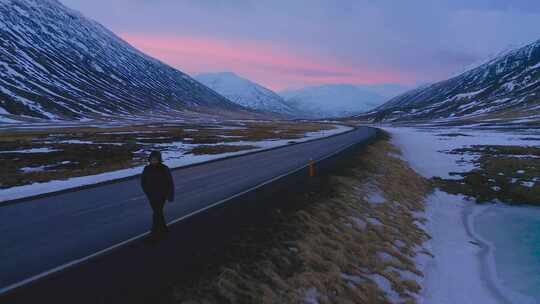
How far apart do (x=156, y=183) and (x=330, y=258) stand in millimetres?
5552

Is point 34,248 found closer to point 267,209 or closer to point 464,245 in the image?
point 267,209

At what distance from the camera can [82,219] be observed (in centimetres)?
1207

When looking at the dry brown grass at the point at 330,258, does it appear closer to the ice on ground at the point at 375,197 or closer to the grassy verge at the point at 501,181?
the ice on ground at the point at 375,197

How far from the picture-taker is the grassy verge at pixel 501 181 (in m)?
23.5

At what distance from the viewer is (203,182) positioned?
1942 centimetres

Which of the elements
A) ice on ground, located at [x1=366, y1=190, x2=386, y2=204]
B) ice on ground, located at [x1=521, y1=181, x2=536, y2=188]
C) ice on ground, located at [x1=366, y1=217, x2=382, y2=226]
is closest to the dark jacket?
ice on ground, located at [x1=366, y1=217, x2=382, y2=226]

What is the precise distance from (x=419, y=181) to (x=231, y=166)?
14.0 m

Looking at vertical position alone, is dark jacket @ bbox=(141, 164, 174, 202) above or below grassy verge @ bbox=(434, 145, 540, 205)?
above

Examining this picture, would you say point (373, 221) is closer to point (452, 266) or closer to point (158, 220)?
point (452, 266)

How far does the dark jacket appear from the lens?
31.3 ft

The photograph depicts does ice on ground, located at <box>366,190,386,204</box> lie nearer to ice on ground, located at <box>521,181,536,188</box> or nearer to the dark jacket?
ice on ground, located at <box>521,181,536,188</box>

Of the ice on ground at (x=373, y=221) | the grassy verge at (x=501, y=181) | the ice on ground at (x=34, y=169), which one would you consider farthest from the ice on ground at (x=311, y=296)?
the ice on ground at (x=34, y=169)

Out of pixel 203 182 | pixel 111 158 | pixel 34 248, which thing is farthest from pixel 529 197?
pixel 111 158

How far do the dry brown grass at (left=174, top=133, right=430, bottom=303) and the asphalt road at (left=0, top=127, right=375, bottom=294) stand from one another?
10.8 ft
